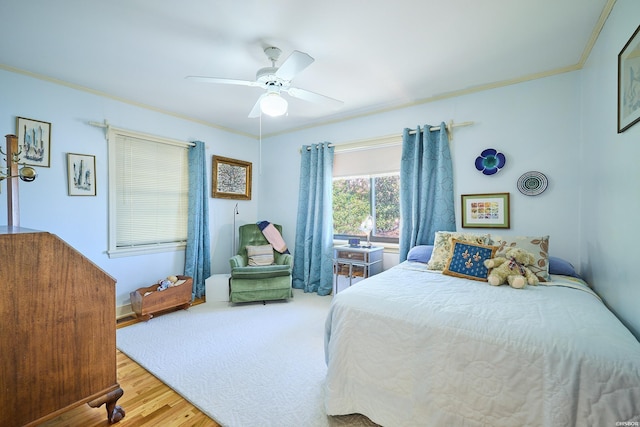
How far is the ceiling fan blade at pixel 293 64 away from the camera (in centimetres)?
178

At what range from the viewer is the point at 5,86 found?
2477 millimetres

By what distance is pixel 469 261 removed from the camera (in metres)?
2.21

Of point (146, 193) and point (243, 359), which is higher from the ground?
point (146, 193)

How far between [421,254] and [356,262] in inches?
31.6

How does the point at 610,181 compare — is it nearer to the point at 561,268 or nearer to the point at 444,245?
the point at 561,268

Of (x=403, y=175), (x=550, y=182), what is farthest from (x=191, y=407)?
(x=550, y=182)

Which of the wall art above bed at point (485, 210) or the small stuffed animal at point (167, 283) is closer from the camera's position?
the wall art above bed at point (485, 210)

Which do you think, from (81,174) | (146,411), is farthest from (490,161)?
(81,174)

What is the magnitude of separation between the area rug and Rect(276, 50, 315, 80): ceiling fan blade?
2209mm

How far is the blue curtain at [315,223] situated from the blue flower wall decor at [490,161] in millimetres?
1848

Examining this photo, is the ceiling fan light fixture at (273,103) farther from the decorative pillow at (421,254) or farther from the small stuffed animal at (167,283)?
the small stuffed animal at (167,283)

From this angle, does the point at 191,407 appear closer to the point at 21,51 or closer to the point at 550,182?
the point at 21,51

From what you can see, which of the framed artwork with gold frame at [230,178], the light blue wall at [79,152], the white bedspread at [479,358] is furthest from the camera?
the framed artwork with gold frame at [230,178]

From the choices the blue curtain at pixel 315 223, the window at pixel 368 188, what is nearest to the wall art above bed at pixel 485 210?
the window at pixel 368 188
